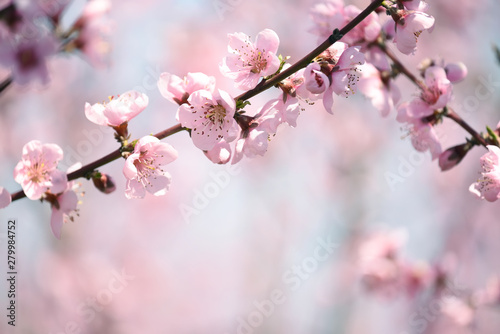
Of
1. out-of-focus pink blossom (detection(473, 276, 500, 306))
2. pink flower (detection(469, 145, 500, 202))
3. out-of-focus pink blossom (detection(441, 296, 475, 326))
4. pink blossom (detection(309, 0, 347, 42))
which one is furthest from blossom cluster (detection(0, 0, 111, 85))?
out-of-focus pink blossom (detection(441, 296, 475, 326))

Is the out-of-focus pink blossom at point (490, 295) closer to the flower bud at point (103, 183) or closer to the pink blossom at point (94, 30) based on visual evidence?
the flower bud at point (103, 183)

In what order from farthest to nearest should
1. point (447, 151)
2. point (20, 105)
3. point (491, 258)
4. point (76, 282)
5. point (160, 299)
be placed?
point (160, 299) < point (491, 258) < point (76, 282) < point (20, 105) < point (447, 151)

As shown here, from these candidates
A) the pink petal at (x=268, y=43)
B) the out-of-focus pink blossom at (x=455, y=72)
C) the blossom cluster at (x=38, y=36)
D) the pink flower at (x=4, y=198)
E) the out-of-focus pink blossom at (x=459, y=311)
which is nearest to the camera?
the blossom cluster at (x=38, y=36)

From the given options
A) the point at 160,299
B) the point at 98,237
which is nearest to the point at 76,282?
the point at 98,237

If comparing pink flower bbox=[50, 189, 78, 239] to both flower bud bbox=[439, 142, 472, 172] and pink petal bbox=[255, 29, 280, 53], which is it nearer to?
pink petal bbox=[255, 29, 280, 53]

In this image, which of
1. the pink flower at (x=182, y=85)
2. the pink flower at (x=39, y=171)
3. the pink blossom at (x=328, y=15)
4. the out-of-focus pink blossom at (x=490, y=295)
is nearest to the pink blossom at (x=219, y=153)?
the pink flower at (x=182, y=85)

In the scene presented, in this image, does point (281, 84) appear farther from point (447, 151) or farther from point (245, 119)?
point (447, 151)
